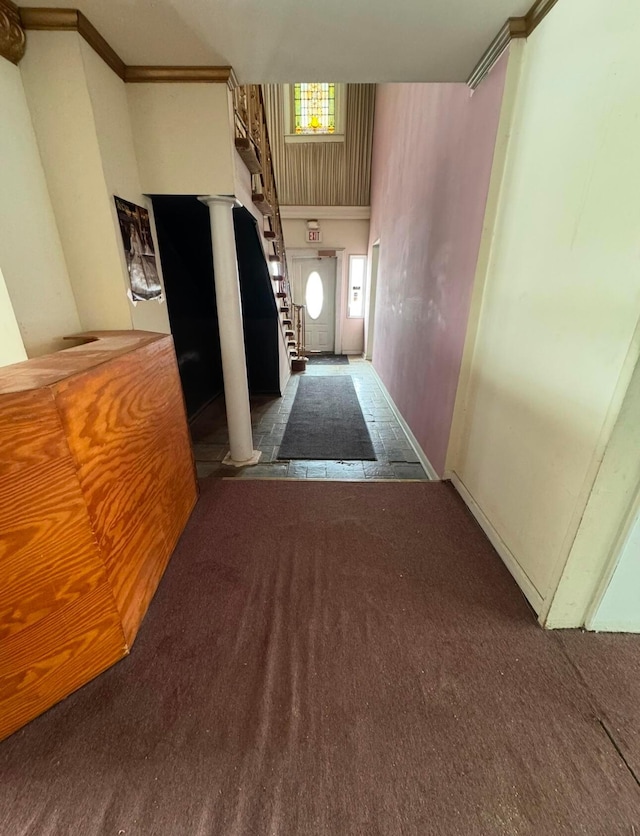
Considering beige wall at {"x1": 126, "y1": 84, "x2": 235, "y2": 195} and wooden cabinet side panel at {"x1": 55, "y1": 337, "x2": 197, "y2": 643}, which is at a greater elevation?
beige wall at {"x1": 126, "y1": 84, "x2": 235, "y2": 195}

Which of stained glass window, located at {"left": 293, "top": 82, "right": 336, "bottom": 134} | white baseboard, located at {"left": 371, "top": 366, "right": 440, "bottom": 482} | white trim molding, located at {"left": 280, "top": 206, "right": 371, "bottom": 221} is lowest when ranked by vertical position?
white baseboard, located at {"left": 371, "top": 366, "right": 440, "bottom": 482}

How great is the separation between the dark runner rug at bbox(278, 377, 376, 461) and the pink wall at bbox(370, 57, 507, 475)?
534mm

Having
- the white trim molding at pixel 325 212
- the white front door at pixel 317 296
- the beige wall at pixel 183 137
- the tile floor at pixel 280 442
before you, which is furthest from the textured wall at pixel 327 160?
the beige wall at pixel 183 137

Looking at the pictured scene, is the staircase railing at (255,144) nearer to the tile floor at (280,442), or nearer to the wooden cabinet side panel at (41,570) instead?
the tile floor at (280,442)

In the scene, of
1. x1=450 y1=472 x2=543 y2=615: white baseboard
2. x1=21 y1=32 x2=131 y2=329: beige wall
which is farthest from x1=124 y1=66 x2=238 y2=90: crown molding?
x1=450 y1=472 x2=543 y2=615: white baseboard

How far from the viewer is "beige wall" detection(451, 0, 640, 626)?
0.97 meters

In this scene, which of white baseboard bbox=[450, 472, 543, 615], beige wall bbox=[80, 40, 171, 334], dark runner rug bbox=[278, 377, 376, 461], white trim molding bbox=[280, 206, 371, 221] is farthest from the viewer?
white trim molding bbox=[280, 206, 371, 221]

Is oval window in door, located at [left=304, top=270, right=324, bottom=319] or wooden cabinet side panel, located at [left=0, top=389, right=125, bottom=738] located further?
oval window in door, located at [left=304, top=270, right=324, bottom=319]

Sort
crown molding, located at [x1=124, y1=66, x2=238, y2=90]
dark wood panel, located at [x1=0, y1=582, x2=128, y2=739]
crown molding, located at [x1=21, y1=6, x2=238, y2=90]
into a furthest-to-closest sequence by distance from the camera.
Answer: crown molding, located at [x1=124, y1=66, x2=238, y2=90], crown molding, located at [x1=21, y1=6, x2=238, y2=90], dark wood panel, located at [x1=0, y1=582, x2=128, y2=739]

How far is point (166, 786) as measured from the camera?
0.83 m

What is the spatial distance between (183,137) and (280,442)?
89.5 inches

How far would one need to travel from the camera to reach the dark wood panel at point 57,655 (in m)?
0.89

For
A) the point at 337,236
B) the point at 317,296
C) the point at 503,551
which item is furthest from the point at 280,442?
the point at 337,236

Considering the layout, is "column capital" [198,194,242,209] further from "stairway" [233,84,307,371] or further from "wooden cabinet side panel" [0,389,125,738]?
"wooden cabinet side panel" [0,389,125,738]
